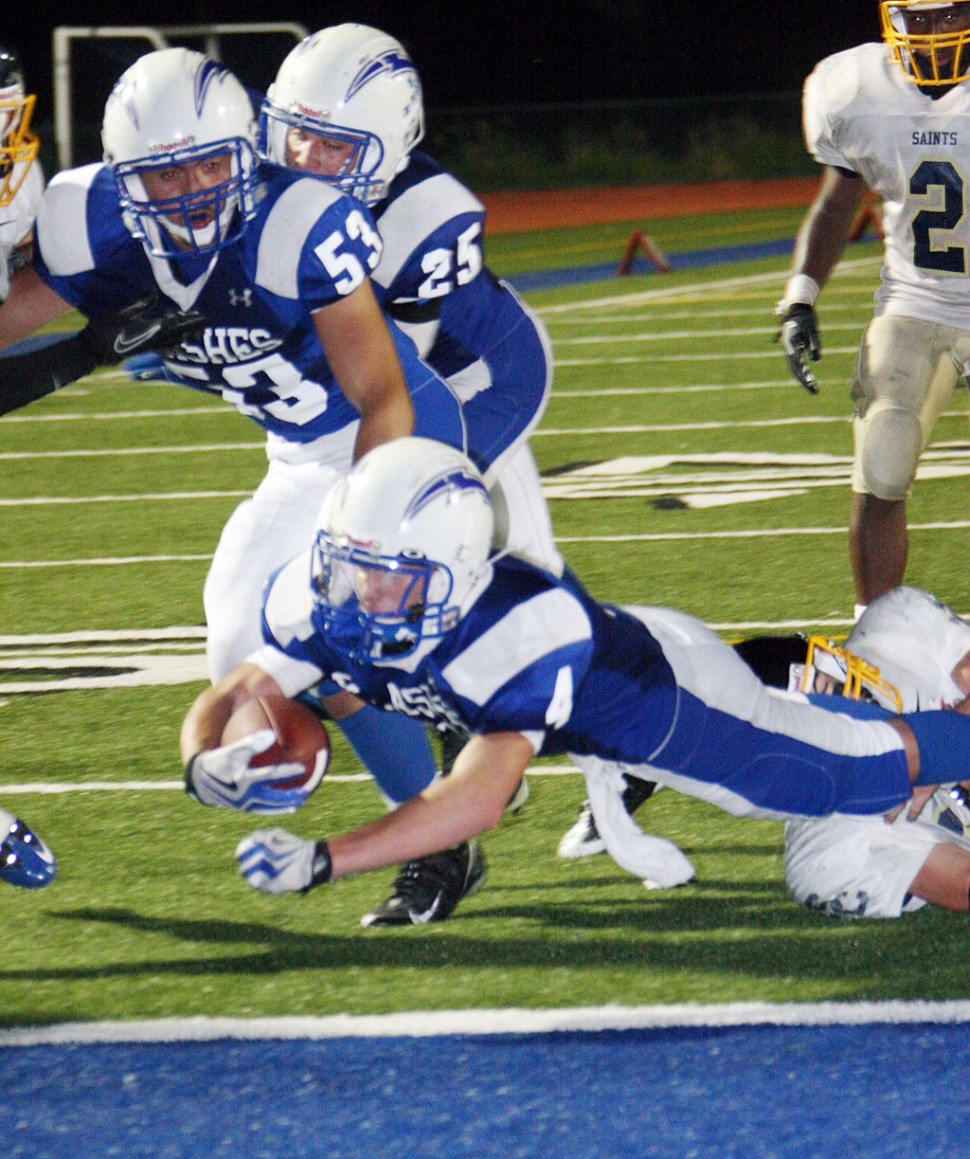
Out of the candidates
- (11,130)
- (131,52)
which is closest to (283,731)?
(11,130)

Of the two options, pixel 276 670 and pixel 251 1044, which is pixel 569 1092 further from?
pixel 276 670

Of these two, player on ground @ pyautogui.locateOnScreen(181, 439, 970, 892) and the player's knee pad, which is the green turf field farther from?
the player's knee pad

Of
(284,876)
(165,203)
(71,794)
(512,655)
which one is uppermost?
(165,203)

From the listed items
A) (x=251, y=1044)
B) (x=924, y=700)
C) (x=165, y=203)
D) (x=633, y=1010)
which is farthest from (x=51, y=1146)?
(x=924, y=700)

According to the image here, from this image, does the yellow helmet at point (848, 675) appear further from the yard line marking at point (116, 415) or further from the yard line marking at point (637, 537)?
the yard line marking at point (116, 415)

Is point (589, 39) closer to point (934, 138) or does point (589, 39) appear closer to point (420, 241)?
point (934, 138)

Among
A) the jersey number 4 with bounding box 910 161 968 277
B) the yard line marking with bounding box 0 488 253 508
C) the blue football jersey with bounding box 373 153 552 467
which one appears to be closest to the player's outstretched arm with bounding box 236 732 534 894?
the blue football jersey with bounding box 373 153 552 467

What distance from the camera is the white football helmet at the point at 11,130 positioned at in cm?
448

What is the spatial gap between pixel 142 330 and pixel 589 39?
3374 cm

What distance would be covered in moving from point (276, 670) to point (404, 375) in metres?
0.62

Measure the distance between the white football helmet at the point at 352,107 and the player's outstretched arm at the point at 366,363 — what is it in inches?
17.0

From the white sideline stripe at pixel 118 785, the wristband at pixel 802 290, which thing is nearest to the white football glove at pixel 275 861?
the white sideline stripe at pixel 118 785

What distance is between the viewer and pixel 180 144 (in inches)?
119

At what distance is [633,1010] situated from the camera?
2.77 metres
